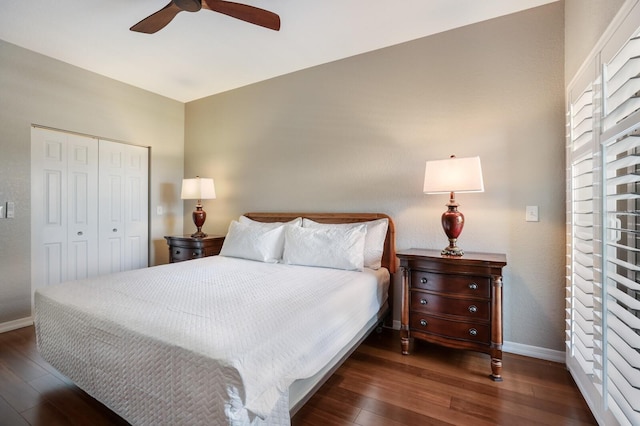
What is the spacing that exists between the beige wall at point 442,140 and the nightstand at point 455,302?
42 cm

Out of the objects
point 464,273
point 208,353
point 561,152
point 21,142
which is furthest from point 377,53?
point 21,142

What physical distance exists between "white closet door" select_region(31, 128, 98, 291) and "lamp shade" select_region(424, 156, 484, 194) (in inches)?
144

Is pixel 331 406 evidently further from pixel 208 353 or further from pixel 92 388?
pixel 92 388

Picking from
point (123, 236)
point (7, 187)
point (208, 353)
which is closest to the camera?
point (208, 353)

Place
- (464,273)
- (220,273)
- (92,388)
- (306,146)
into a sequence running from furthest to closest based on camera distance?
(306,146) → (220,273) → (464,273) → (92,388)

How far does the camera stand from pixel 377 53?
2852mm

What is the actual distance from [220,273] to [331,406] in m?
1.19

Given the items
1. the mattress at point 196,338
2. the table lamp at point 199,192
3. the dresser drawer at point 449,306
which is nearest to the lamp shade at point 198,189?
the table lamp at point 199,192

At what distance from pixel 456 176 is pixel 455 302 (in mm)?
902

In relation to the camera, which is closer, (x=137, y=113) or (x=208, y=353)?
(x=208, y=353)

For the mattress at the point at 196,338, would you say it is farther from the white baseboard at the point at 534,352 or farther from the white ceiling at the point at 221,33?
the white ceiling at the point at 221,33

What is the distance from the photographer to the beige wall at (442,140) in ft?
7.25

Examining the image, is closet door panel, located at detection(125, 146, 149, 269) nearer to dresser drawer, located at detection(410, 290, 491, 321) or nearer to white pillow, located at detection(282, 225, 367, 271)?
white pillow, located at detection(282, 225, 367, 271)

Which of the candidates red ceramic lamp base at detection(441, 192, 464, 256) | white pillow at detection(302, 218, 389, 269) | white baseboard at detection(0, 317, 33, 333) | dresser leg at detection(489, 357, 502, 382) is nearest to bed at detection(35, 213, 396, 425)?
white pillow at detection(302, 218, 389, 269)
